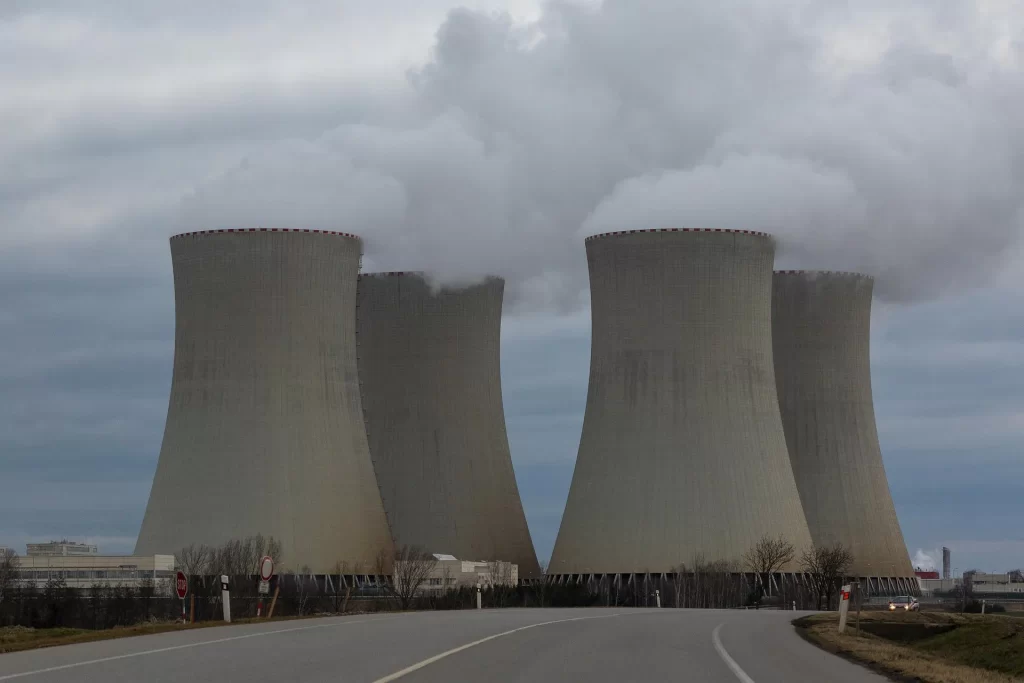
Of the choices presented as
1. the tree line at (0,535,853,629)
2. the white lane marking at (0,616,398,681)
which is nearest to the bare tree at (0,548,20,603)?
the tree line at (0,535,853,629)

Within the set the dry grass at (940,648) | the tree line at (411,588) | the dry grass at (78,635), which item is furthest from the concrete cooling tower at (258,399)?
the dry grass at (78,635)

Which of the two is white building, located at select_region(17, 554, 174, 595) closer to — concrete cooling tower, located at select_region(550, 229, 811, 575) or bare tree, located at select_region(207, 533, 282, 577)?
bare tree, located at select_region(207, 533, 282, 577)

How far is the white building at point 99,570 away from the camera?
3972 cm

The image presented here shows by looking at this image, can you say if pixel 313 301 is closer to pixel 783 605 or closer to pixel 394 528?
pixel 394 528

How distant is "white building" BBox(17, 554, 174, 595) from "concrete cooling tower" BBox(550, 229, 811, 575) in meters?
11.0

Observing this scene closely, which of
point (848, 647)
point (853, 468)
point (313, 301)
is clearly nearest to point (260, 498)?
point (313, 301)

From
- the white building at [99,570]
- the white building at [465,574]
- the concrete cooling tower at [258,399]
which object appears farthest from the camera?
the white building at [465,574]

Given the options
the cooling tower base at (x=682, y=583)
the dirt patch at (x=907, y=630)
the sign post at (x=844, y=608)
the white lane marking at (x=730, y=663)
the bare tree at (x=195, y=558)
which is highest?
the bare tree at (x=195, y=558)

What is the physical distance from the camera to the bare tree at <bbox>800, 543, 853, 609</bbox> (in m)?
43.8

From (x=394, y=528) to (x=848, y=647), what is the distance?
3367 cm

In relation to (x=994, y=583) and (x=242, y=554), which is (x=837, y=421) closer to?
(x=242, y=554)

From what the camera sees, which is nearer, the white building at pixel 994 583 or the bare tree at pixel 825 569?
the bare tree at pixel 825 569

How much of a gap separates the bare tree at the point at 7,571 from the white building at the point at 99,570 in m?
0.30

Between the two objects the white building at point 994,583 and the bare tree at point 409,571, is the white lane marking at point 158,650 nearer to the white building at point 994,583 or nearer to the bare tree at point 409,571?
the bare tree at point 409,571
